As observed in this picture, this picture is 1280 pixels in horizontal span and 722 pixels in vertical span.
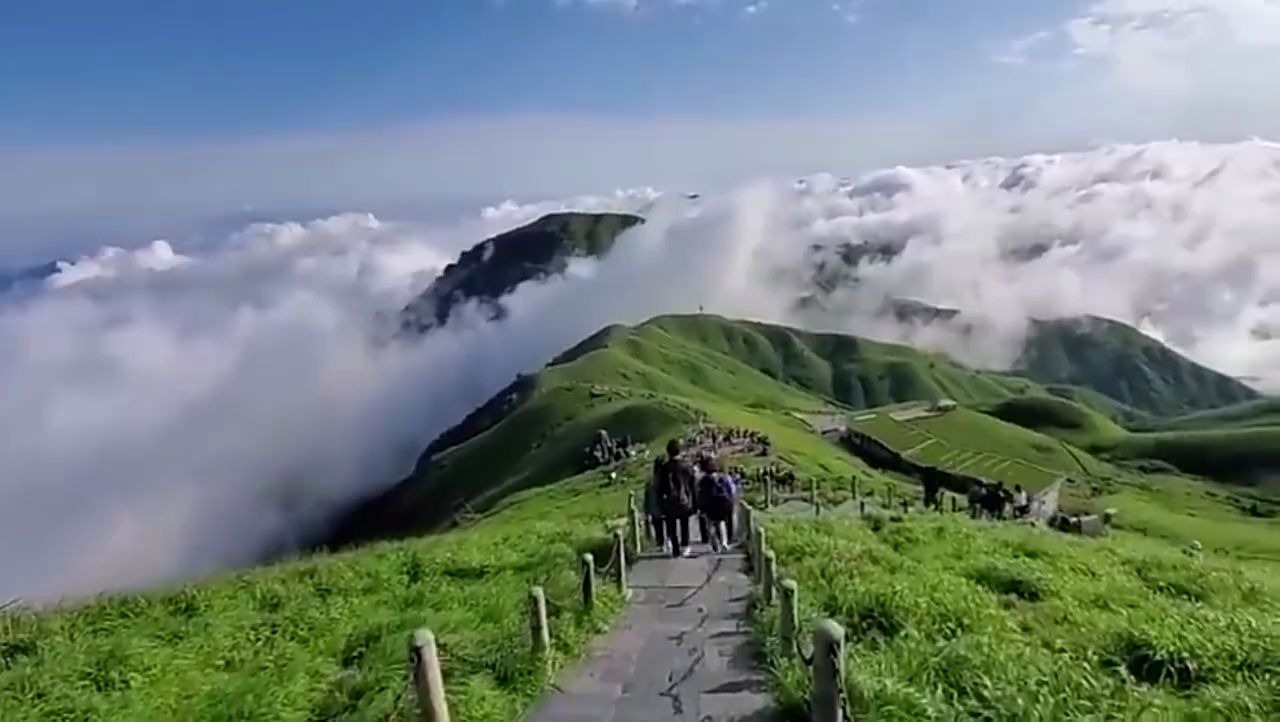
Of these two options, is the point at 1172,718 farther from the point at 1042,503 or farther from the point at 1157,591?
the point at 1042,503

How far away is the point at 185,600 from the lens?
908 inches

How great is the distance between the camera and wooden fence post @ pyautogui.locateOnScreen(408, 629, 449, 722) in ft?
33.3

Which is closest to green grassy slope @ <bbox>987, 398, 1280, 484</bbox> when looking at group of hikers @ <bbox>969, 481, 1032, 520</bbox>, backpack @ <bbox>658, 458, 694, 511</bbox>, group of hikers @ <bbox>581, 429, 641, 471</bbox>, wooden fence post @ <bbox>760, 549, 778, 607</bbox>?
group of hikers @ <bbox>581, 429, 641, 471</bbox>

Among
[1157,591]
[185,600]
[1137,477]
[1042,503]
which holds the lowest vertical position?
[1137,477]

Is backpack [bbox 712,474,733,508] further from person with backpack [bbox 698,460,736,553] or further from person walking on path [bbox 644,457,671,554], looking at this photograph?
person walking on path [bbox 644,457,671,554]

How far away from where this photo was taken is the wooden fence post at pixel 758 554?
61.6 ft

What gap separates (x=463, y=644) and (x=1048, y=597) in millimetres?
10589

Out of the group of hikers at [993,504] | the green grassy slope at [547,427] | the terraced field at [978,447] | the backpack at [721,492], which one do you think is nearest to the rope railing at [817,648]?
the backpack at [721,492]

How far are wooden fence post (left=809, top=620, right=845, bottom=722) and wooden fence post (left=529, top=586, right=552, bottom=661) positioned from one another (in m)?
5.30

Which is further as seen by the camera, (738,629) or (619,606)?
(619,606)

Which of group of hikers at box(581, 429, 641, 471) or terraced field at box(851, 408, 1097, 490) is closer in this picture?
group of hikers at box(581, 429, 641, 471)

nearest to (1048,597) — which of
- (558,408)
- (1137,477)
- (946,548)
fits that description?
(946,548)

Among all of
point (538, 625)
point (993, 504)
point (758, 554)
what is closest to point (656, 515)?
point (758, 554)

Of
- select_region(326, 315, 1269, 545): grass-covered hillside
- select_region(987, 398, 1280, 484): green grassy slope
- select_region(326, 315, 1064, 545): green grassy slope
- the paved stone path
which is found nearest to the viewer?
the paved stone path
